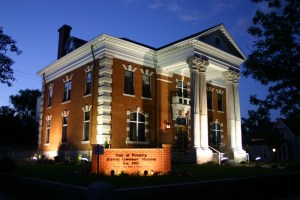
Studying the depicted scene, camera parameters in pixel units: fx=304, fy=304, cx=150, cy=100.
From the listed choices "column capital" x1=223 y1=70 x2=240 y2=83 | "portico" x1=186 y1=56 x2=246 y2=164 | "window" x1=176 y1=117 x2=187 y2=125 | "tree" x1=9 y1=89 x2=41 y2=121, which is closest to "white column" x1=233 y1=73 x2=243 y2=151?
"column capital" x1=223 y1=70 x2=240 y2=83

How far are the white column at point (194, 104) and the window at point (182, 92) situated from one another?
4.71 m

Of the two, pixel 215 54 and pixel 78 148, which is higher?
pixel 215 54

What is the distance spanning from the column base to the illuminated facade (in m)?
0.08

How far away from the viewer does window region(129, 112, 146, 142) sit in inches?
1011

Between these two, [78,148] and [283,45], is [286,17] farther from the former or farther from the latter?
[78,148]

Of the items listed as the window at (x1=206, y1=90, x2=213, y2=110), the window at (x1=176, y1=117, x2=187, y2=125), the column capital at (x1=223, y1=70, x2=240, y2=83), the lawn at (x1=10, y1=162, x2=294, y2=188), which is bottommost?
the lawn at (x1=10, y1=162, x2=294, y2=188)

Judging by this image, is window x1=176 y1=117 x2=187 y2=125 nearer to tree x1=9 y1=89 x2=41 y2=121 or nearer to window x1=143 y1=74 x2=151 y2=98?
window x1=143 y1=74 x2=151 y2=98

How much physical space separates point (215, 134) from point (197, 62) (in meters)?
11.3

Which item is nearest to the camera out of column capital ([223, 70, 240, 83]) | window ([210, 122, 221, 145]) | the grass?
the grass

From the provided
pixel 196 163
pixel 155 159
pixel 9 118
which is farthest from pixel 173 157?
pixel 9 118

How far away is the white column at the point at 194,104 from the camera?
2425cm

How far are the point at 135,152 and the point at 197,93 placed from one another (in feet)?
36.6

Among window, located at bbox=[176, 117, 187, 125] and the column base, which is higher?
window, located at bbox=[176, 117, 187, 125]

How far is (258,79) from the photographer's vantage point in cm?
1298
